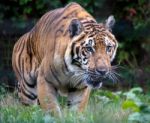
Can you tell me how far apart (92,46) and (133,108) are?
3.66ft

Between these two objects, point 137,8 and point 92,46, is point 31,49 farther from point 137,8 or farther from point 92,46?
point 137,8

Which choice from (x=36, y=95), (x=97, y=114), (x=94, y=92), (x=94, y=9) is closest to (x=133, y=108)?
(x=97, y=114)

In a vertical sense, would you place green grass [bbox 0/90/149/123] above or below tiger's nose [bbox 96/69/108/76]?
below

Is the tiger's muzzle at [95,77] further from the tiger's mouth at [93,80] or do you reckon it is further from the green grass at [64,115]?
the green grass at [64,115]

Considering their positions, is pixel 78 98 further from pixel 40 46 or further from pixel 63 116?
pixel 63 116

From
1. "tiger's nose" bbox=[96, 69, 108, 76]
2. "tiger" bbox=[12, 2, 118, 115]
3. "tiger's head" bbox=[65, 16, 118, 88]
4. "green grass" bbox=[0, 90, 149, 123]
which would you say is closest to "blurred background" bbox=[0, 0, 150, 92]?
"tiger" bbox=[12, 2, 118, 115]

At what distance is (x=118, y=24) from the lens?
7988 millimetres

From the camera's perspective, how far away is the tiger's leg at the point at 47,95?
5.98 m

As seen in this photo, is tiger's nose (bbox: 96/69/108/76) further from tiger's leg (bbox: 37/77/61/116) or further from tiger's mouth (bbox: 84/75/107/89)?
tiger's leg (bbox: 37/77/61/116)

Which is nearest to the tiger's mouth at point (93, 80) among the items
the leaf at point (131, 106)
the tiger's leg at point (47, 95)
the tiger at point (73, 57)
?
the tiger at point (73, 57)

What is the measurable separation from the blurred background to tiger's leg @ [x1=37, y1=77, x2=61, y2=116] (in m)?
1.04

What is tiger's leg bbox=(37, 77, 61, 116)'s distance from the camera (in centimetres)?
598

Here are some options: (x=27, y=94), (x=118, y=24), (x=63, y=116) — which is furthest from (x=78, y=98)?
(x=118, y=24)

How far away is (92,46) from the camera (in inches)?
233
